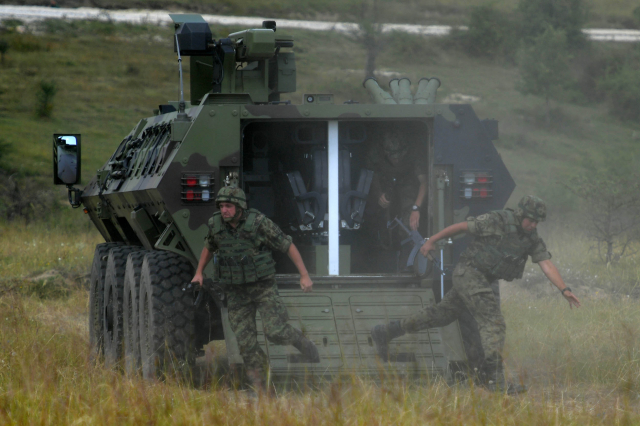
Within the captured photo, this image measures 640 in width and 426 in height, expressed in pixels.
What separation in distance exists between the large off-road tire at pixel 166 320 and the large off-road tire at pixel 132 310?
25cm

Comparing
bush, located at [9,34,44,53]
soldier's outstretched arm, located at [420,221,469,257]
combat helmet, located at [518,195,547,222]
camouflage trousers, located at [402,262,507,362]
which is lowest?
camouflage trousers, located at [402,262,507,362]

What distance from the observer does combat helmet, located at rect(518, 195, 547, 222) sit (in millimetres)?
6887

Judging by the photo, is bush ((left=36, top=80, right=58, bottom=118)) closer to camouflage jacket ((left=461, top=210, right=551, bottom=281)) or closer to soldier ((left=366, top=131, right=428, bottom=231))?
soldier ((left=366, top=131, right=428, bottom=231))

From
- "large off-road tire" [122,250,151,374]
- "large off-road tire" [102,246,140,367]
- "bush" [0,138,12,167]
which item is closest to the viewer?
"large off-road tire" [122,250,151,374]

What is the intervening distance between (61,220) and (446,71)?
78.9 feet

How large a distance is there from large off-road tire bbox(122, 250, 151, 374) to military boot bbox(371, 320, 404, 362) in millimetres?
1838

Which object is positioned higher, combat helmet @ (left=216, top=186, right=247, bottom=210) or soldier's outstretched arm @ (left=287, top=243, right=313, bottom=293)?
combat helmet @ (left=216, top=186, right=247, bottom=210)

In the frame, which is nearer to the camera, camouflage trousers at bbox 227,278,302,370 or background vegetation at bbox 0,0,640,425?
background vegetation at bbox 0,0,640,425

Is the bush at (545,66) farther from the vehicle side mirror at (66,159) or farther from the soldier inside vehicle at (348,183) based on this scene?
the vehicle side mirror at (66,159)

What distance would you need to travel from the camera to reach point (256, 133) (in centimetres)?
834

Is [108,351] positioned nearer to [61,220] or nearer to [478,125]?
[478,125]

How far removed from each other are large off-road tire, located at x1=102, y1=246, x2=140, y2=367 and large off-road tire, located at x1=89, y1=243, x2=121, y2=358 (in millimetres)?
173

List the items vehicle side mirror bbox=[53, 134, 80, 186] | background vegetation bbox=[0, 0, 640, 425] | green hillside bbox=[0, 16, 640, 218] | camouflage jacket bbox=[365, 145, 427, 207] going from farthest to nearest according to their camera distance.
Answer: green hillside bbox=[0, 16, 640, 218]
vehicle side mirror bbox=[53, 134, 80, 186]
camouflage jacket bbox=[365, 145, 427, 207]
background vegetation bbox=[0, 0, 640, 425]

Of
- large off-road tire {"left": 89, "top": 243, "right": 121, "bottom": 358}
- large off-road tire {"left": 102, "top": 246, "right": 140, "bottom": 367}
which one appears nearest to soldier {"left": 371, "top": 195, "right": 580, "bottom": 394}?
large off-road tire {"left": 102, "top": 246, "right": 140, "bottom": 367}
